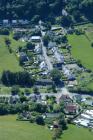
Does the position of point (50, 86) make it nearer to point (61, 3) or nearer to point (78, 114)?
point (78, 114)

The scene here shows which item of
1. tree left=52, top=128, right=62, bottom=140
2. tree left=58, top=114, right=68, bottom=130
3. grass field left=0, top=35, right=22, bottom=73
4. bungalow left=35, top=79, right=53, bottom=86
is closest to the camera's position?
tree left=52, top=128, right=62, bottom=140

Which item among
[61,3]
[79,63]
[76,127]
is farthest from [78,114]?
[61,3]

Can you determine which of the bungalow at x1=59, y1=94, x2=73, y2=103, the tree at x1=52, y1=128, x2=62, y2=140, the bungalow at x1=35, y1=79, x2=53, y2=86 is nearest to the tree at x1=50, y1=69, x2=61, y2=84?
the bungalow at x1=35, y1=79, x2=53, y2=86

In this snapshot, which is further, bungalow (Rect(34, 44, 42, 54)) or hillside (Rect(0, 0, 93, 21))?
hillside (Rect(0, 0, 93, 21))

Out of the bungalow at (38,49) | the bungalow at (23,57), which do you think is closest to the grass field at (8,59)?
the bungalow at (23,57)

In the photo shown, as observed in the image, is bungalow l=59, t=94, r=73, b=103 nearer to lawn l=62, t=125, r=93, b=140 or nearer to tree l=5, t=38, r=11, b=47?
lawn l=62, t=125, r=93, b=140

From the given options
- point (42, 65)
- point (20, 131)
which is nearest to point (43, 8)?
point (42, 65)
